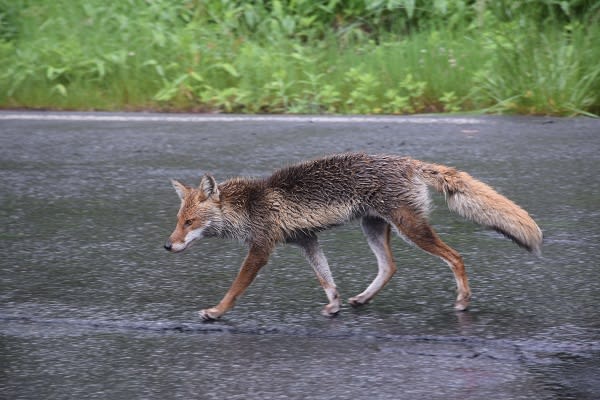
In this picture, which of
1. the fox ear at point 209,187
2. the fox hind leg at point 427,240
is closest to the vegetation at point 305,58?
the fox hind leg at point 427,240

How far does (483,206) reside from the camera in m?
4.27

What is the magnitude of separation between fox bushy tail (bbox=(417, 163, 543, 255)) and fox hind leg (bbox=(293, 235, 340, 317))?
1.87ft

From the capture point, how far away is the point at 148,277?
4691mm

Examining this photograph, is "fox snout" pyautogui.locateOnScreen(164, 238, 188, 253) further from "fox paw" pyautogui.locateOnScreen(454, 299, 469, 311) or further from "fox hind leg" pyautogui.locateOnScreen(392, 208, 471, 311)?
"fox paw" pyautogui.locateOnScreen(454, 299, 469, 311)

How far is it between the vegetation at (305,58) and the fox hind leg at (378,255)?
11.8 ft

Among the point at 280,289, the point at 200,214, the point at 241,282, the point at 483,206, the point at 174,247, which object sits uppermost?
the point at 483,206

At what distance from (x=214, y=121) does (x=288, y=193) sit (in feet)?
11.8

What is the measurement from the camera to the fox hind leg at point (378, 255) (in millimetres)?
4355

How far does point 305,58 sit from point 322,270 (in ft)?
16.4

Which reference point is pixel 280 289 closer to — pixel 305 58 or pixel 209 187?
pixel 209 187

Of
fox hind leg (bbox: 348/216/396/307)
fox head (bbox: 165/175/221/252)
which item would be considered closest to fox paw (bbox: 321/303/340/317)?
fox hind leg (bbox: 348/216/396/307)

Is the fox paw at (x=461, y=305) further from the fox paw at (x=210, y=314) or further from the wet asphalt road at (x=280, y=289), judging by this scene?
the fox paw at (x=210, y=314)

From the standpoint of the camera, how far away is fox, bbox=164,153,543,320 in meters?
4.23

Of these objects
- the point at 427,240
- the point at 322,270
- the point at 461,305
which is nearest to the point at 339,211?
the point at 322,270
